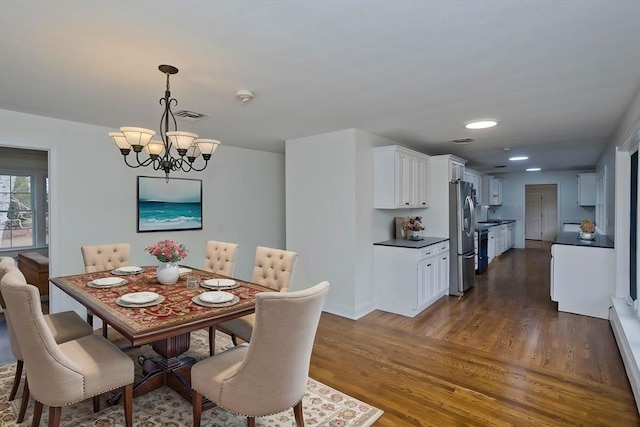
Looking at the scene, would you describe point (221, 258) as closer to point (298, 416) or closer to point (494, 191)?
point (298, 416)

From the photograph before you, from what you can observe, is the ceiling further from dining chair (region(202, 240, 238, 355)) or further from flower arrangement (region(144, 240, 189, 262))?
dining chair (region(202, 240, 238, 355))

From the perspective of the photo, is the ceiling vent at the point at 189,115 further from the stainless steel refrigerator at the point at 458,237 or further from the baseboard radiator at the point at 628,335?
the baseboard radiator at the point at 628,335

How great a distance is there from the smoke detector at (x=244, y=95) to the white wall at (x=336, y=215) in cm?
160

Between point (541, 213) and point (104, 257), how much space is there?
39.3 ft

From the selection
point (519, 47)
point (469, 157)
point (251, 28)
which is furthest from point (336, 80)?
point (469, 157)

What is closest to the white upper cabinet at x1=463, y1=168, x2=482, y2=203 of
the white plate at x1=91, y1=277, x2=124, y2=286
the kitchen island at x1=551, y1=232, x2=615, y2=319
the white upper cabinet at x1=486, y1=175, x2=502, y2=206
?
the white upper cabinet at x1=486, y1=175, x2=502, y2=206

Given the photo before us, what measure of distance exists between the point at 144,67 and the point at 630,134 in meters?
4.14

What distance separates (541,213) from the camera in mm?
10922

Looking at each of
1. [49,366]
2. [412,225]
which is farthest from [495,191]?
[49,366]

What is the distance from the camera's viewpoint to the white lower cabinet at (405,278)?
13.8 ft

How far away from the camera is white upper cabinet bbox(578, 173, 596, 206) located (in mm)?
8125

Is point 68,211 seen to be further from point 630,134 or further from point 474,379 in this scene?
point 630,134

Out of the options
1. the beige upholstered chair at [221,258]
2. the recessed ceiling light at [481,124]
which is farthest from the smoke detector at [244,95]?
the recessed ceiling light at [481,124]

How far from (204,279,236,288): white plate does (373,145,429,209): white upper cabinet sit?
2410 millimetres
